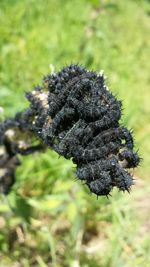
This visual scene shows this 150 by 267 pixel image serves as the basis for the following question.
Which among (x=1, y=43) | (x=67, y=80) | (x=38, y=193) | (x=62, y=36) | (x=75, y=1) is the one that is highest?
(x=75, y=1)

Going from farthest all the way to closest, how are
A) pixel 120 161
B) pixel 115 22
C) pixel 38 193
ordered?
pixel 115 22 → pixel 38 193 → pixel 120 161

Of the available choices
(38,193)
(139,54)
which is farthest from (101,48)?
(38,193)

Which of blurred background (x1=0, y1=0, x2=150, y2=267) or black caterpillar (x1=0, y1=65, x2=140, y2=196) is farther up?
blurred background (x1=0, y1=0, x2=150, y2=267)

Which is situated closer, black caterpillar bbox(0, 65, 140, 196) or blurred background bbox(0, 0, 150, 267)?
black caterpillar bbox(0, 65, 140, 196)

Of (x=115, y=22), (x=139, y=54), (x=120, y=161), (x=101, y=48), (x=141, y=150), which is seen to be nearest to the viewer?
(x=120, y=161)

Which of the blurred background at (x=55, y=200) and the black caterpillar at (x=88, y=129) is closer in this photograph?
the black caterpillar at (x=88, y=129)

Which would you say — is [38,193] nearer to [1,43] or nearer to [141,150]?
[141,150]
